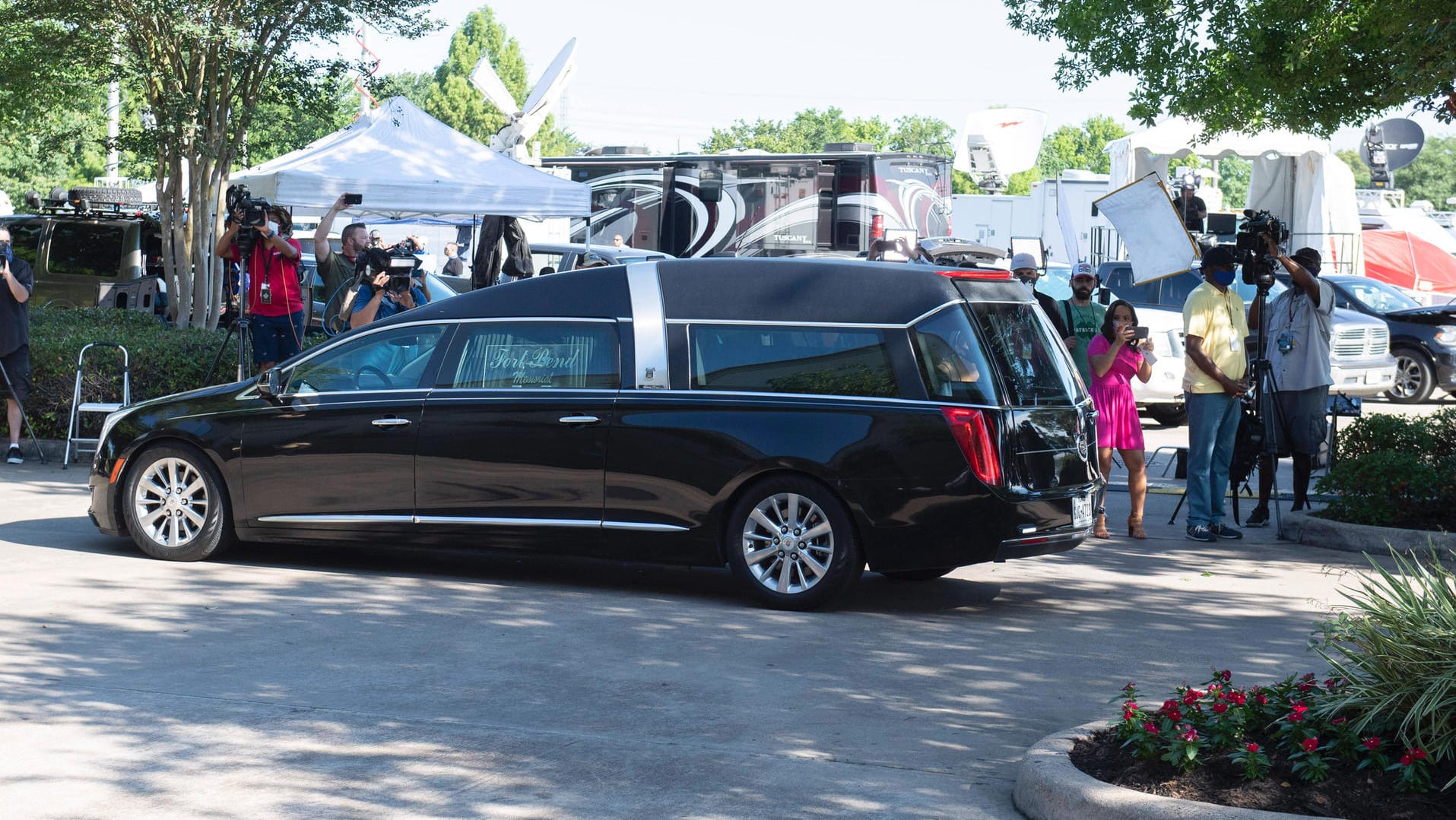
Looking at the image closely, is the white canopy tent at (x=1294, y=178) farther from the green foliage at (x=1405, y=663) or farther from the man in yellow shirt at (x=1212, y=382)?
the green foliage at (x=1405, y=663)

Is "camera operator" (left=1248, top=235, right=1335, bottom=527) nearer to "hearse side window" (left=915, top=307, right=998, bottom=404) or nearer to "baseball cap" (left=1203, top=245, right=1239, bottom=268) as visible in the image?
"baseball cap" (left=1203, top=245, right=1239, bottom=268)

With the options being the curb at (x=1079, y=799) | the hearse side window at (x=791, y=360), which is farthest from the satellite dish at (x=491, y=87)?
the curb at (x=1079, y=799)

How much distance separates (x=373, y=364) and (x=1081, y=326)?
18.4ft

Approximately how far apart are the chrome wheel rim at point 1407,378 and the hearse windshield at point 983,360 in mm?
15352

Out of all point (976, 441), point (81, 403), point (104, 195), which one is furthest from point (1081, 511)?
point (104, 195)

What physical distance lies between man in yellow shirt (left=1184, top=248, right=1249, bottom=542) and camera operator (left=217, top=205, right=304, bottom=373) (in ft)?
23.6

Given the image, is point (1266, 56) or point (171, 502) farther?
point (1266, 56)

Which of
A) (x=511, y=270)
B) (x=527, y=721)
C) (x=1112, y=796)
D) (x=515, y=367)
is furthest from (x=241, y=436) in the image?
(x=511, y=270)

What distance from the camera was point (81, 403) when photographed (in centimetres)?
1368

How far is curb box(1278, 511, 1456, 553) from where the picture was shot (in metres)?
10.1

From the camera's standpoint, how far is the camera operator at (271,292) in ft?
43.4

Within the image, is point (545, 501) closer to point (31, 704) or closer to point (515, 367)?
point (515, 367)

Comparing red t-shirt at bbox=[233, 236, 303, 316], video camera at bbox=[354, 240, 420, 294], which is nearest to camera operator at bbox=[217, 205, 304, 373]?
red t-shirt at bbox=[233, 236, 303, 316]

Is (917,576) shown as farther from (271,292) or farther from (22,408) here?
(22,408)
